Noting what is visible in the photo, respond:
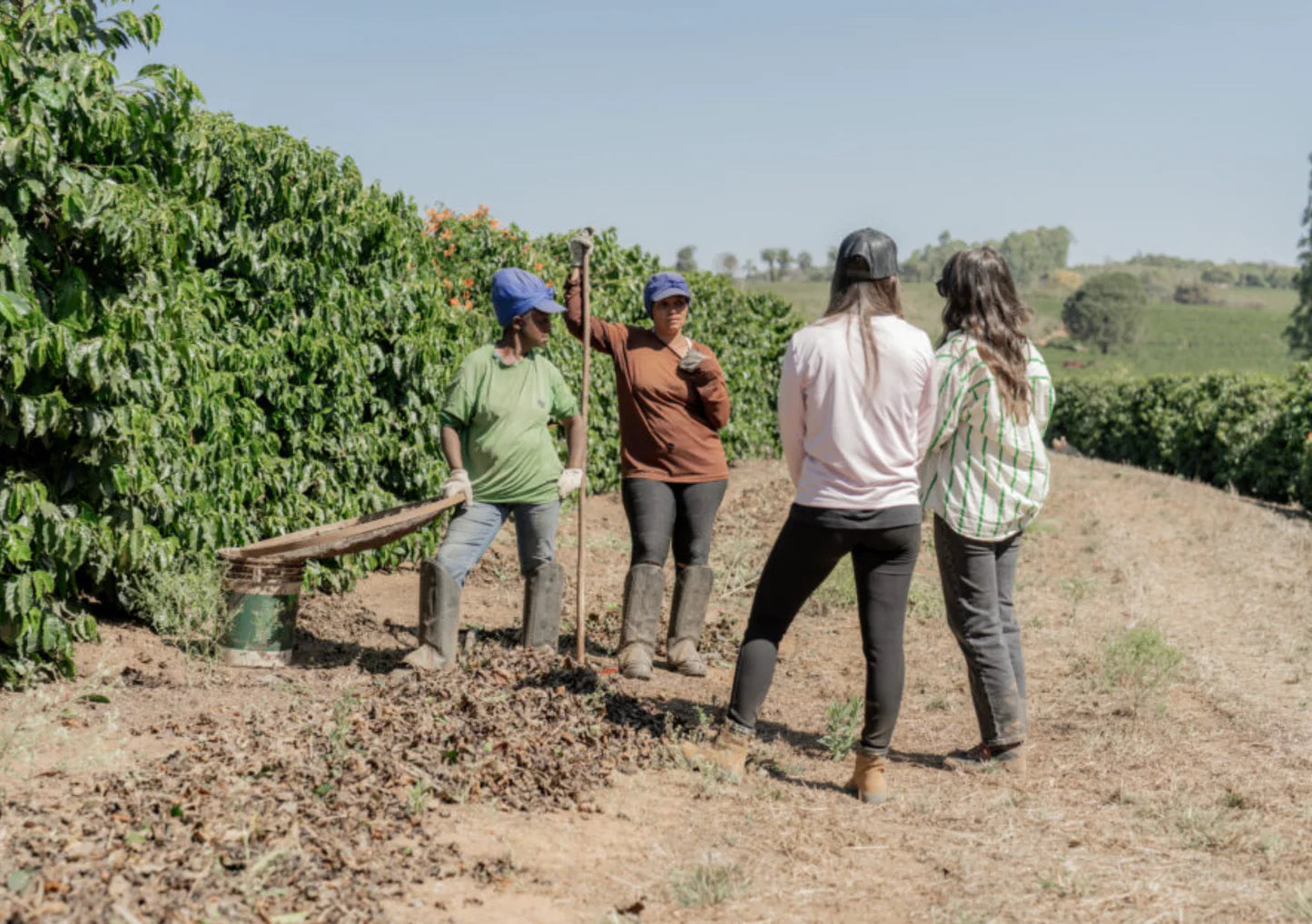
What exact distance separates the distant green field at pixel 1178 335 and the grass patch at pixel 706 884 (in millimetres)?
58318

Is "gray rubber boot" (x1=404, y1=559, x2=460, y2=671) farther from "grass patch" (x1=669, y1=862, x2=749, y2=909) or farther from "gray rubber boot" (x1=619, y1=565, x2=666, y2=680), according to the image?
"grass patch" (x1=669, y1=862, x2=749, y2=909)

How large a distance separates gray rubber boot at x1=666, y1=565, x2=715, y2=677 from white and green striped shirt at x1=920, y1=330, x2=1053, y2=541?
174 centimetres

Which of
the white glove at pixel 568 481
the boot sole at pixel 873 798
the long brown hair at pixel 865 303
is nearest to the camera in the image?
the long brown hair at pixel 865 303

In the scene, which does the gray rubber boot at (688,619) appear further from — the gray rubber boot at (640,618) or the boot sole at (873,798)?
the boot sole at (873,798)

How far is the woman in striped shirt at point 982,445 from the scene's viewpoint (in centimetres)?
479

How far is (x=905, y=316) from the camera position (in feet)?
14.9

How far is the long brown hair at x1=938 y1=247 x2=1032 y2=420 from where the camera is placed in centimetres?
477

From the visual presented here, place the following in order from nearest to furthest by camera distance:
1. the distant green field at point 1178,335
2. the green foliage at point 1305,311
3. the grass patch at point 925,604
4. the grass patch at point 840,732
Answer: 1. the grass patch at point 840,732
2. the grass patch at point 925,604
3. the green foliage at point 1305,311
4. the distant green field at point 1178,335

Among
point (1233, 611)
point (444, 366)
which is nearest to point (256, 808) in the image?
point (444, 366)

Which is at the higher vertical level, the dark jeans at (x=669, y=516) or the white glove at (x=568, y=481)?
the white glove at (x=568, y=481)

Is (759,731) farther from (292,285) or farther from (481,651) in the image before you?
(292,285)

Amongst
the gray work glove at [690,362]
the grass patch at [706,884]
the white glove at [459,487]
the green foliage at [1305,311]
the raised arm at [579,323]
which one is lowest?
the grass patch at [706,884]

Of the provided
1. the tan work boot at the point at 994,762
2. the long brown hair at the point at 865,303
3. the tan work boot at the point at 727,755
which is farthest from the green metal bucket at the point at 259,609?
the tan work boot at the point at 994,762

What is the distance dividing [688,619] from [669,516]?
59 centimetres
